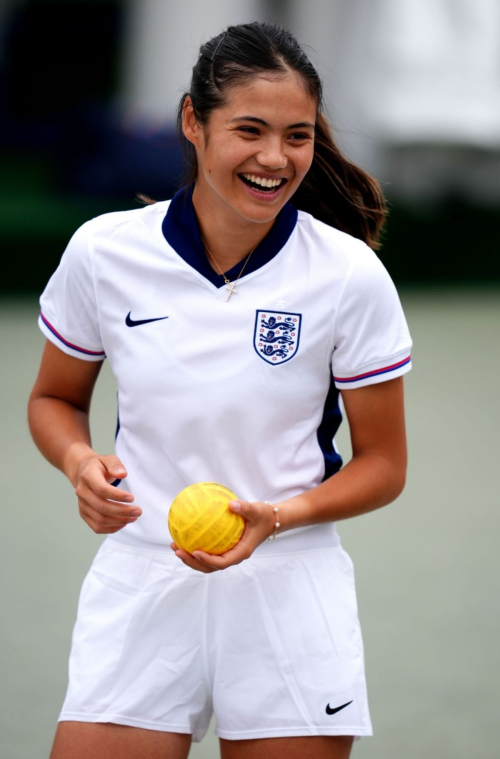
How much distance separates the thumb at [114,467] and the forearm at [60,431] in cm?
14

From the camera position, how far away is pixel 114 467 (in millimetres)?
1753

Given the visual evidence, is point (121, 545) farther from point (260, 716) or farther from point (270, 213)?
point (270, 213)

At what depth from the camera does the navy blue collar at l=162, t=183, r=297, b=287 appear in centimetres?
189

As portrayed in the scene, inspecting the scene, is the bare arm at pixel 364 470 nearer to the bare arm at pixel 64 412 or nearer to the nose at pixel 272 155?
the bare arm at pixel 64 412

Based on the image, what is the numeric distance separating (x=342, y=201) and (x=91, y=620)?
34.9 inches

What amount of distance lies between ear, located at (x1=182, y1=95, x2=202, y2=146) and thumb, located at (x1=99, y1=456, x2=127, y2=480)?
548 millimetres

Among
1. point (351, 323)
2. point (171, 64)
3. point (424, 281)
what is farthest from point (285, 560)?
point (171, 64)

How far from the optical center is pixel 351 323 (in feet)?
6.00

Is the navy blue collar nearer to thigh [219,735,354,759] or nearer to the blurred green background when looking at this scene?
the blurred green background

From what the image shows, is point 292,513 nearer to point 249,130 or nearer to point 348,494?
point 348,494

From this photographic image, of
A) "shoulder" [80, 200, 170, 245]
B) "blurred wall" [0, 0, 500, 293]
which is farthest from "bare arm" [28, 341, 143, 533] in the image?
"blurred wall" [0, 0, 500, 293]

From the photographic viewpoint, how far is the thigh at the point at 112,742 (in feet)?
5.92

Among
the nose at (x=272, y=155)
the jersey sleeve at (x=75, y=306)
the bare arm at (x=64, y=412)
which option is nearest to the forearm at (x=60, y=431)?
the bare arm at (x=64, y=412)

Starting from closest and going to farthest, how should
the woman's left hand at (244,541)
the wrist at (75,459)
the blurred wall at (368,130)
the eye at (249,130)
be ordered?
the woman's left hand at (244,541)
the eye at (249,130)
the wrist at (75,459)
the blurred wall at (368,130)
